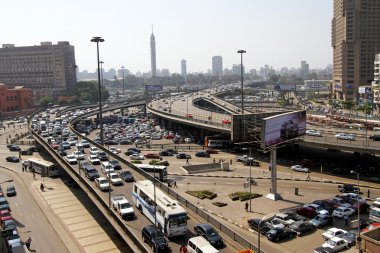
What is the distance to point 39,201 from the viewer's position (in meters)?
45.1

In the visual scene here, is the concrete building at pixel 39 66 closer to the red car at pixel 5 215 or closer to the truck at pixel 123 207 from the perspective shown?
the red car at pixel 5 215

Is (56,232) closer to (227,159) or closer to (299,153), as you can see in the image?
(227,159)

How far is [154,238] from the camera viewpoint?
23.8 m

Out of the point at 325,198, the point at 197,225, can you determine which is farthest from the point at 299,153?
the point at 197,225

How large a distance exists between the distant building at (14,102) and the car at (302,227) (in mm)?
112754

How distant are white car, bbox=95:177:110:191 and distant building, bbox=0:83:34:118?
99234mm

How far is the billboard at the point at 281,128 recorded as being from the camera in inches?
1455

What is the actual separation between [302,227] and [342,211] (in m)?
5.29

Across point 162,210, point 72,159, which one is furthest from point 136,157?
point 162,210

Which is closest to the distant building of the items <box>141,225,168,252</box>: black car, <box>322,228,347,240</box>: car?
<box>141,225,168,252</box>: black car

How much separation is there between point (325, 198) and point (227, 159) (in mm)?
22514

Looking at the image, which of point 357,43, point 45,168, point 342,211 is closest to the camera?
point 342,211

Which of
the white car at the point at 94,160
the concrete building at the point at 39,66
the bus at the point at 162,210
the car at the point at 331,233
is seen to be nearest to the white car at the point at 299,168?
the car at the point at 331,233

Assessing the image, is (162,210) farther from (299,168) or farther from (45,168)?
(45,168)
